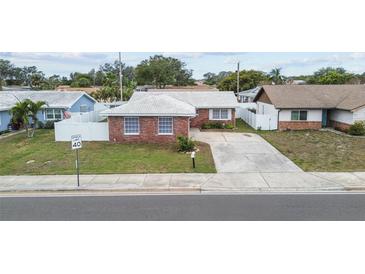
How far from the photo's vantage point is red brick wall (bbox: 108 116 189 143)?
747 inches

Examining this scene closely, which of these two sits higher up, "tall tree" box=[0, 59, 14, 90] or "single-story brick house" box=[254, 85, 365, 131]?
"tall tree" box=[0, 59, 14, 90]

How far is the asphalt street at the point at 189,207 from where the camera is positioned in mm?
7980

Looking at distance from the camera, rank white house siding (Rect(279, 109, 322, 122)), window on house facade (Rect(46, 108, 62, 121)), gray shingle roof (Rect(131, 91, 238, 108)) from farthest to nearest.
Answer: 1. window on house facade (Rect(46, 108, 62, 121))
2. gray shingle roof (Rect(131, 91, 238, 108))
3. white house siding (Rect(279, 109, 322, 122))

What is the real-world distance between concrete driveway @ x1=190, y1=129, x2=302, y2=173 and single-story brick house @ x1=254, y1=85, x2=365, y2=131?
5167mm

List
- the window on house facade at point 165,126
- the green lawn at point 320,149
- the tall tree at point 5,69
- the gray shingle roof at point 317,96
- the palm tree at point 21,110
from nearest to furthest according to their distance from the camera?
1. the green lawn at point 320,149
2. the window on house facade at point 165,126
3. the palm tree at point 21,110
4. the gray shingle roof at point 317,96
5. the tall tree at point 5,69

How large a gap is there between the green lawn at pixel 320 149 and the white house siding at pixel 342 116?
1.88 metres

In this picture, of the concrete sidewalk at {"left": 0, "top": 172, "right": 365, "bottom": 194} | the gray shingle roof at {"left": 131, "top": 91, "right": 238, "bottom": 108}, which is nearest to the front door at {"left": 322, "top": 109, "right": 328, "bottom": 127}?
the gray shingle roof at {"left": 131, "top": 91, "right": 238, "bottom": 108}

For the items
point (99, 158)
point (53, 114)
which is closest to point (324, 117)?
point (99, 158)

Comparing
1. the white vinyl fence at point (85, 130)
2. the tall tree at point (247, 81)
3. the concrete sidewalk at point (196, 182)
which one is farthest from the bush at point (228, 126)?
the tall tree at point (247, 81)

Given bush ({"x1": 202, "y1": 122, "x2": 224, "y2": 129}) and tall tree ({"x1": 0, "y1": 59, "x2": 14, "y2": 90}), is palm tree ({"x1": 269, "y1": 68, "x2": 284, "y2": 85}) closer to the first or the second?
bush ({"x1": 202, "y1": 122, "x2": 224, "y2": 129})

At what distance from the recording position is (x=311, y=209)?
8.49m

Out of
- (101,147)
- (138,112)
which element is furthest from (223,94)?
(101,147)

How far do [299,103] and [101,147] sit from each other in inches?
697

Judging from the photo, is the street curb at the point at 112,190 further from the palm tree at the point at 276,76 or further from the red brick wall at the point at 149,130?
the palm tree at the point at 276,76
